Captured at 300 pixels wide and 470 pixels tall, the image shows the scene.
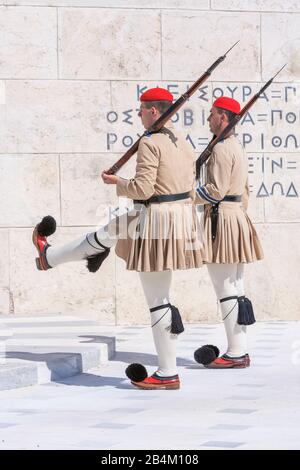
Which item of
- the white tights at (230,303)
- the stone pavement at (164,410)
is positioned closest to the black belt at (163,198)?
the white tights at (230,303)

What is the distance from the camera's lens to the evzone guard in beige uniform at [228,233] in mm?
8258

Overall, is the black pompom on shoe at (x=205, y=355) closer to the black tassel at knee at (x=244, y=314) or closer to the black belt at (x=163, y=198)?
the black tassel at knee at (x=244, y=314)

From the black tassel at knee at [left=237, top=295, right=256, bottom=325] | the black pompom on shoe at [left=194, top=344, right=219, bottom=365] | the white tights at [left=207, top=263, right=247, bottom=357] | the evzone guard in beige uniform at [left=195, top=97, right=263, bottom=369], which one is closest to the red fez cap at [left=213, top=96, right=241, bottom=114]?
the evzone guard in beige uniform at [left=195, top=97, right=263, bottom=369]

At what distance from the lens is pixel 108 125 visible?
440 inches

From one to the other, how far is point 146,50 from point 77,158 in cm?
122

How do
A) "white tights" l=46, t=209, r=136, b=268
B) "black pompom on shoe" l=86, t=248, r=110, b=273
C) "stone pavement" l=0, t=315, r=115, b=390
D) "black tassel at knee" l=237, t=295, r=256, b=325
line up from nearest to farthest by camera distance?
"stone pavement" l=0, t=315, r=115, b=390 < "white tights" l=46, t=209, r=136, b=268 < "black pompom on shoe" l=86, t=248, r=110, b=273 < "black tassel at knee" l=237, t=295, r=256, b=325

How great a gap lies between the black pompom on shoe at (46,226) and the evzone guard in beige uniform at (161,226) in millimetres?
868

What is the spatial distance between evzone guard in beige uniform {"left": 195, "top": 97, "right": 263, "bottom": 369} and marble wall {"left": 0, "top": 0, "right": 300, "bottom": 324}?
2.82 m

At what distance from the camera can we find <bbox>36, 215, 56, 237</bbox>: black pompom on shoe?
8.25 m

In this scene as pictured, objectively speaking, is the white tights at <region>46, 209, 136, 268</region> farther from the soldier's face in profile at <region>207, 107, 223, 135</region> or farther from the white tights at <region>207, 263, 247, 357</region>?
the soldier's face in profile at <region>207, 107, 223, 135</region>

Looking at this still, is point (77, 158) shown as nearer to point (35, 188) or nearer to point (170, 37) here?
point (35, 188)

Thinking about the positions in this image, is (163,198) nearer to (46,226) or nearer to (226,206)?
(226,206)
